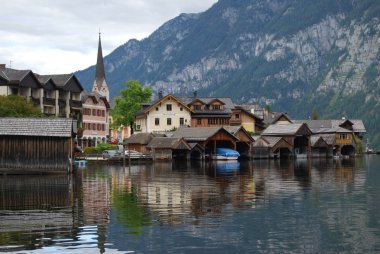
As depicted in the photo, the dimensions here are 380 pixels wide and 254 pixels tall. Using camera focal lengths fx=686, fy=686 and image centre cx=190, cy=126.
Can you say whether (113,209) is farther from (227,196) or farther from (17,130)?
(17,130)

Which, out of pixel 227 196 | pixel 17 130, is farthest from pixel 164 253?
pixel 17 130

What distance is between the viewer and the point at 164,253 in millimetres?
23844

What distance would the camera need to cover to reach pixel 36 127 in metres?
63.6

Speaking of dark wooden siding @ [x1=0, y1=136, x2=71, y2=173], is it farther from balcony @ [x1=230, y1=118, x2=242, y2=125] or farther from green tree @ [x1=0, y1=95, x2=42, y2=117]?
balcony @ [x1=230, y1=118, x2=242, y2=125]

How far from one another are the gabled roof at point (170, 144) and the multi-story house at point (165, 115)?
67.1 feet

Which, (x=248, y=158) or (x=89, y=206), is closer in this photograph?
(x=89, y=206)

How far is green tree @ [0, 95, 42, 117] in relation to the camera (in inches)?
3354

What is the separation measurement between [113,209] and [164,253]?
12397 mm

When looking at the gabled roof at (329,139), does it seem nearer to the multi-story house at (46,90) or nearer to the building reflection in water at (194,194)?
the multi-story house at (46,90)

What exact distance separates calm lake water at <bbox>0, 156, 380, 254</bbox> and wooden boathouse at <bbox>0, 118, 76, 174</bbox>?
1317cm

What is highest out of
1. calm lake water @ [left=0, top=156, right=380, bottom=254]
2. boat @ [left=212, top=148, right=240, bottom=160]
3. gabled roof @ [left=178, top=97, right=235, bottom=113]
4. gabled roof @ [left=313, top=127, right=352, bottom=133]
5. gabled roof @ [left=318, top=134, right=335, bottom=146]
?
gabled roof @ [left=178, top=97, right=235, bottom=113]

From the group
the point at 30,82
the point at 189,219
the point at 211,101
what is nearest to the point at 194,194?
the point at 189,219

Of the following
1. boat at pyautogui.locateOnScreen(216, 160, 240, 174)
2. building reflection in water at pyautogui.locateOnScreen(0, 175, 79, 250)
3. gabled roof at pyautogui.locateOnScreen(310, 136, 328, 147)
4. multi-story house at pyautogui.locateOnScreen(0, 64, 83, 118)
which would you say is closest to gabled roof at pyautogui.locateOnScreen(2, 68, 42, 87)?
multi-story house at pyautogui.locateOnScreen(0, 64, 83, 118)

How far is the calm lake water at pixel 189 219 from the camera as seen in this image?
25.2 meters
